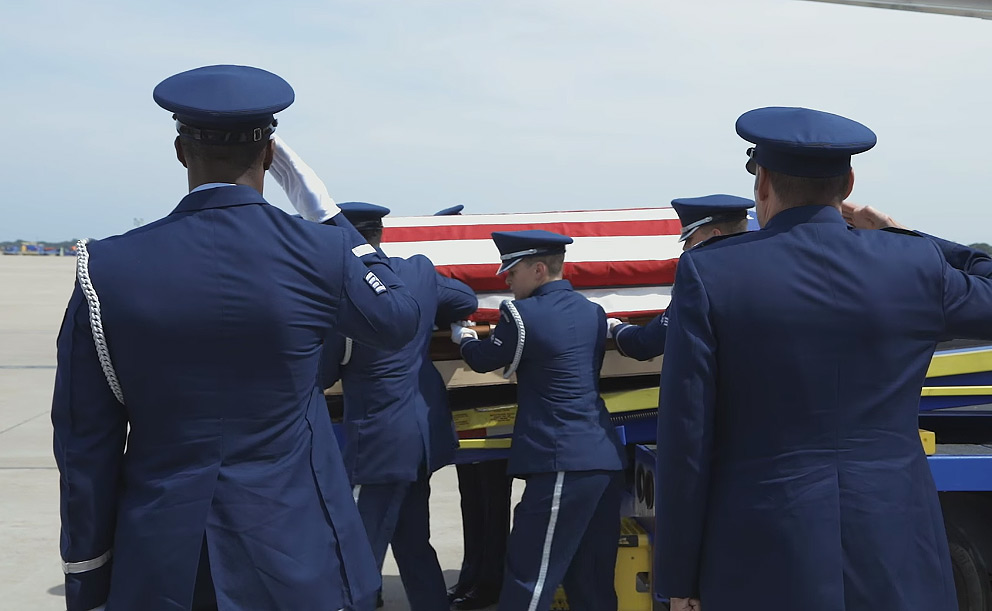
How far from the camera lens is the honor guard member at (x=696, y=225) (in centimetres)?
378

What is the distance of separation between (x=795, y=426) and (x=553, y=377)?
6.31 feet

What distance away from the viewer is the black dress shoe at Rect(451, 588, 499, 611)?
180 inches

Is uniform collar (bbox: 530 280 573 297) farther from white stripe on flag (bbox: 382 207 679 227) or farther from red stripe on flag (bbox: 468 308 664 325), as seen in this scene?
white stripe on flag (bbox: 382 207 679 227)

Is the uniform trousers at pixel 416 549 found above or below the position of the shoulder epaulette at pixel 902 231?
below

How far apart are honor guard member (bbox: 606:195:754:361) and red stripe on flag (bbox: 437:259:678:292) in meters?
0.32

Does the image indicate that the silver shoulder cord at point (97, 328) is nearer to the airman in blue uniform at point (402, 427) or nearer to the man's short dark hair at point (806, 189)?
the man's short dark hair at point (806, 189)

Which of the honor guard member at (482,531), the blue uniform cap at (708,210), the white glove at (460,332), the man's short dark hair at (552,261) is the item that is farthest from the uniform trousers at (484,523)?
the blue uniform cap at (708,210)

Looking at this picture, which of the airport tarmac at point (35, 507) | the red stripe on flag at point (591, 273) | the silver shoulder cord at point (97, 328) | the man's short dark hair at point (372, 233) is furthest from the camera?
the airport tarmac at point (35, 507)

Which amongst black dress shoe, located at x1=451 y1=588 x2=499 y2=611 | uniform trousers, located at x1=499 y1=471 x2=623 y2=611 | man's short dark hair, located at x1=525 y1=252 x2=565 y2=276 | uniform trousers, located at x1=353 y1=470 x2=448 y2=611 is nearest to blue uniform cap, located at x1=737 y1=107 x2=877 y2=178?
man's short dark hair, located at x1=525 y1=252 x2=565 y2=276

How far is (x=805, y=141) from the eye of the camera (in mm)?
1979

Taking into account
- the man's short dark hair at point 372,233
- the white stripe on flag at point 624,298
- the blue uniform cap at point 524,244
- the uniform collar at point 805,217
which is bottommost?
the white stripe on flag at point 624,298

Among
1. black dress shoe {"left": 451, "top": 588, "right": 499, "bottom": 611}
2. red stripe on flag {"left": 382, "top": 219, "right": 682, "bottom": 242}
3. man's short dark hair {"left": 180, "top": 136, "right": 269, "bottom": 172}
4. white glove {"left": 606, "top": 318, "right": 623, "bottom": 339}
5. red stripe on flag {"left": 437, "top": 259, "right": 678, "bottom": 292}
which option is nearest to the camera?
man's short dark hair {"left": 180, "top": 136, "right": 269, "bottom": 172}

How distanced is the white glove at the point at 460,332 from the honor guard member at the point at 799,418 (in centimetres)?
205

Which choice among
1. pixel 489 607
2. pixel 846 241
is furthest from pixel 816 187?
pixel 489 607
